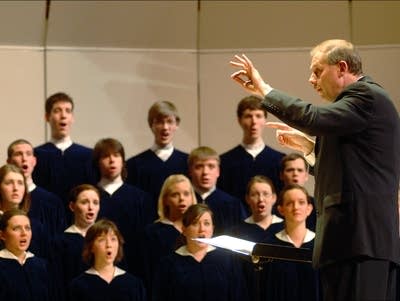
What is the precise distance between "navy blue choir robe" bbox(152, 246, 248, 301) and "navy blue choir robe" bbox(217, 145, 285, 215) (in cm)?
91

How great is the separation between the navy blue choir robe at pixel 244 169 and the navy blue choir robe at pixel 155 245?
31.5 inches

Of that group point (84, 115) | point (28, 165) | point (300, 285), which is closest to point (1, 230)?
point (28, 165)

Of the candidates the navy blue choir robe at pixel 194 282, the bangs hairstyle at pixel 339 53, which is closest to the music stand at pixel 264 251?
the bangs hairstyle at pixel 339 53

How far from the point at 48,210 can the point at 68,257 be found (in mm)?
357

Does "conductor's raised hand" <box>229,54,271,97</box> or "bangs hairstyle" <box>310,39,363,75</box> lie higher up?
"bangs hairstyle" <box>310,39,363,75</box>

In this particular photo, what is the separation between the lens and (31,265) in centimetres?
524

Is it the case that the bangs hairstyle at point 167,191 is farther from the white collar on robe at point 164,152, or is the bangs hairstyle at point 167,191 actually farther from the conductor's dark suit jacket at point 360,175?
the conductor's dark suit jacket at point 360,175

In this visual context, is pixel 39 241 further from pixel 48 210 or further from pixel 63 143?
pixel 63 143

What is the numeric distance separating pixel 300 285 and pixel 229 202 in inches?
27.0

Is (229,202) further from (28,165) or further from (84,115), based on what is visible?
(84,115)

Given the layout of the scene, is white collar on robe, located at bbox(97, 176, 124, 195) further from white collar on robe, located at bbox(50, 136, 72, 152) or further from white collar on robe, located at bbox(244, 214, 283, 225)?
white collar on robe, located at bbox(244, 214, 283, 225)

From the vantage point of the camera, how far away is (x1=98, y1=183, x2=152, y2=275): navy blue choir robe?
5906 millimetres

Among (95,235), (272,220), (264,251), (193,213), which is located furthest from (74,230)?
(264,251)

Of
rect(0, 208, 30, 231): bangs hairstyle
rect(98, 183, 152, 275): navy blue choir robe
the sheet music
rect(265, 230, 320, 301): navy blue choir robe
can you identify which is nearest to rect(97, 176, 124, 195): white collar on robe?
rect(98, 183, 152, 275): navy blue choir robe
